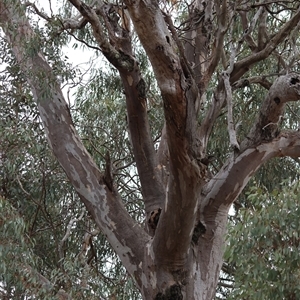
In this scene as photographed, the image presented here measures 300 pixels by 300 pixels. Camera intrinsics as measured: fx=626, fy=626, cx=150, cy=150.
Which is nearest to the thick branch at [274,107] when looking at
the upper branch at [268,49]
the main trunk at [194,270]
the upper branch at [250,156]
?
the upper branch at [250,156]

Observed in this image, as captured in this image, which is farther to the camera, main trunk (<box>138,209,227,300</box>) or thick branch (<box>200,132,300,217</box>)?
thick branch (<box>200,132,300,217</box>)

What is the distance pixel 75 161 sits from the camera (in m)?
4.63

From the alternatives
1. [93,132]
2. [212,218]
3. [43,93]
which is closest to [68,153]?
[43,93]

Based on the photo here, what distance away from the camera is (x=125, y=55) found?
4.65 m

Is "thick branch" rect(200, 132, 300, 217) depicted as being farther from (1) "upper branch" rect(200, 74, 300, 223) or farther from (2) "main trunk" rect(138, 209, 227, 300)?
(2) "main trunk" rect(138, 209, 227, 300)

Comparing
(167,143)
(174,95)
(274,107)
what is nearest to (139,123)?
(274,107)

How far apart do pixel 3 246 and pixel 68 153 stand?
2.74ft

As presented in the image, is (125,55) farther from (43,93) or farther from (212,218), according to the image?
(212,218)

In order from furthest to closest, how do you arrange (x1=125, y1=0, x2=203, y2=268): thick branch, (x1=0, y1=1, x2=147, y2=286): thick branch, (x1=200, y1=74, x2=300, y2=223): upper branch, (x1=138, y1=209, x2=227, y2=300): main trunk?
1. (x1=0, y1=1, x2=147, y2=286): thick branch
2. (x1=200, y1=74, x2=300, y2=223): upper branch
3. (x1=138, y1=209, x2=227, y2=300): main trunk
4. (x1=125, y1=0, x2=203, y2=268): thick branch

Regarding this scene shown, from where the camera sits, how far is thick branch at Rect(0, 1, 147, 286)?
4453 mm

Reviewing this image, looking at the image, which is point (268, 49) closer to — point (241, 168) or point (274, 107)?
point (274, 107)

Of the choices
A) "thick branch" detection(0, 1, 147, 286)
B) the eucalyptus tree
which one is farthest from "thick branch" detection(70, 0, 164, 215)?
"thick branch" detection(0, 1, 147, 286)

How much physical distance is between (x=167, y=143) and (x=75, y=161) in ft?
4.55

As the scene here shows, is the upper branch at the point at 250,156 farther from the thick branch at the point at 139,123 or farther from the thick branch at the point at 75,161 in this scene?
the thick branch at the point at 75,161
